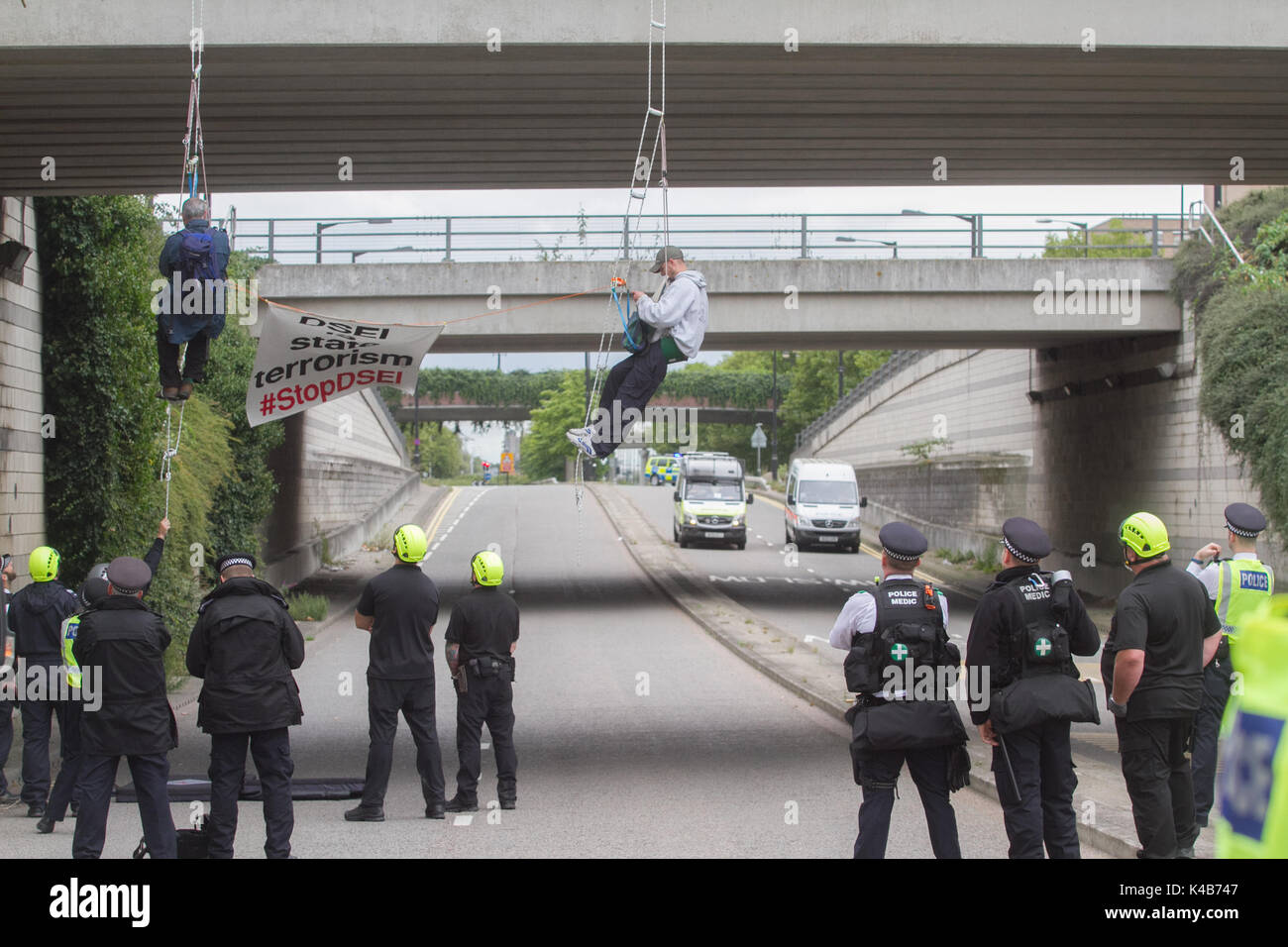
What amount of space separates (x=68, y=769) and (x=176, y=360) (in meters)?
3.09

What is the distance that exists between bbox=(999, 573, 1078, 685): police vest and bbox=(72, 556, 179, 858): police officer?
4.87 meters

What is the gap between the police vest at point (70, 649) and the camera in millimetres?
9121

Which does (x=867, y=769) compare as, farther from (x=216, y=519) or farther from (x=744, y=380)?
(x=744, y=380)

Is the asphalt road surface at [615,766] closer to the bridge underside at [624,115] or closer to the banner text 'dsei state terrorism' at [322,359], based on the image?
the banner text 'dsei state terrorism' at [322,359]

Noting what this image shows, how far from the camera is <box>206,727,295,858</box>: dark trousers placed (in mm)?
7477

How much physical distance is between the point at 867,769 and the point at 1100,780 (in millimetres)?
4774

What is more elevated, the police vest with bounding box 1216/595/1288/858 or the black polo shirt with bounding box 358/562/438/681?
the police vest with bounding box 1216/595/1288/858

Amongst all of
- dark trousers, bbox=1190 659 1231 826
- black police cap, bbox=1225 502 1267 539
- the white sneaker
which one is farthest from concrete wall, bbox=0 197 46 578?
black police cap, bbox=1225 502 1267 539

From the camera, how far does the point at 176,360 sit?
30.3 ft

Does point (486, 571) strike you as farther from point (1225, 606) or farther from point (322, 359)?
point (1225, 606)

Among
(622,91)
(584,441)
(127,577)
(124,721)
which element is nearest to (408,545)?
(584,441)

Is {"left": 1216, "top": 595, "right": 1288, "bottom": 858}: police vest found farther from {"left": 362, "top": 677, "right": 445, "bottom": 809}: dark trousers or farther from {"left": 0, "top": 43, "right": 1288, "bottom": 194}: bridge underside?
{"left": 0, "top": 43, "right": 1288, "bottom": 194}: bridge underside

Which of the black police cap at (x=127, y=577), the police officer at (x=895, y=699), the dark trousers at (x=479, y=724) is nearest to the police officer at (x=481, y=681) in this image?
the dark trousers at (x=479, y=724)
